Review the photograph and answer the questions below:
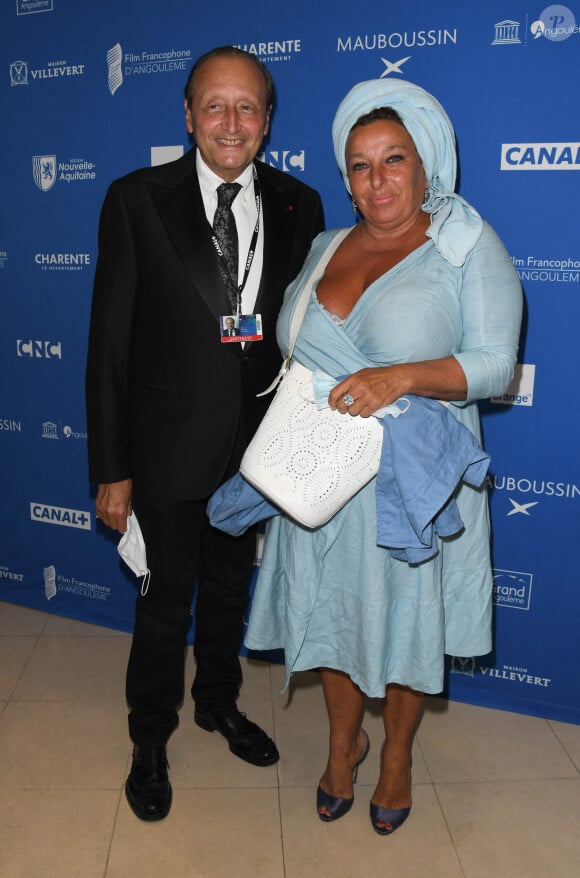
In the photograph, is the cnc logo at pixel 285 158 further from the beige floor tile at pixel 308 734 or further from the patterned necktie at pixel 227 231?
the beige floor tile at pixel 308 734

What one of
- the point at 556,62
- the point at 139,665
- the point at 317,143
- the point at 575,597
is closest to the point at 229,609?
the point at 139,665

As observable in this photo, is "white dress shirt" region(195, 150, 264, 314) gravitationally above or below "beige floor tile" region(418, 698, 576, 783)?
above

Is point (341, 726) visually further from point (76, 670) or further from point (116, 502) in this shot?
point (76, 670)

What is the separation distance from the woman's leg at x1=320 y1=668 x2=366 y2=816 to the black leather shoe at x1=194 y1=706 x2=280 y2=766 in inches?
9.3

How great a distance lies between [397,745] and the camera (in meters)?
2.08

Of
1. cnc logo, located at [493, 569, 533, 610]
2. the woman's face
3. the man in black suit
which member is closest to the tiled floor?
the man in black suit

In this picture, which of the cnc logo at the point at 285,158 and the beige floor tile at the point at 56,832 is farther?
the cnc logo at the point at 285,158

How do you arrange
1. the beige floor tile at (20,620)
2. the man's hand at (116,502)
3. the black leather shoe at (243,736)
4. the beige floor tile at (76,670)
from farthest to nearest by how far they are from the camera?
the beige floor tile at (20,620) < the beige floor tile at (76,670) < the black leather shoe at (243,736) < the man's hand at (116,502)

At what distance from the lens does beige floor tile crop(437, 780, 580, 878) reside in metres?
2.01

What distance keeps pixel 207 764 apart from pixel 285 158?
192cm

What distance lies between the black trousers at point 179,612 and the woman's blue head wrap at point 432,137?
950 millimetres

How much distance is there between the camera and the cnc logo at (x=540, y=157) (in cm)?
225

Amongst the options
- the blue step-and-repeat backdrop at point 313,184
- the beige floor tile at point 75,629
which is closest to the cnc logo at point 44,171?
the blue step-and-repeat backdrop at point 313,184

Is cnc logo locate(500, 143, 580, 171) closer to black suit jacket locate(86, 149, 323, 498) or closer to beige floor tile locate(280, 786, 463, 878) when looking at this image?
black suit jacket locate(86, 149, 323, 498)
